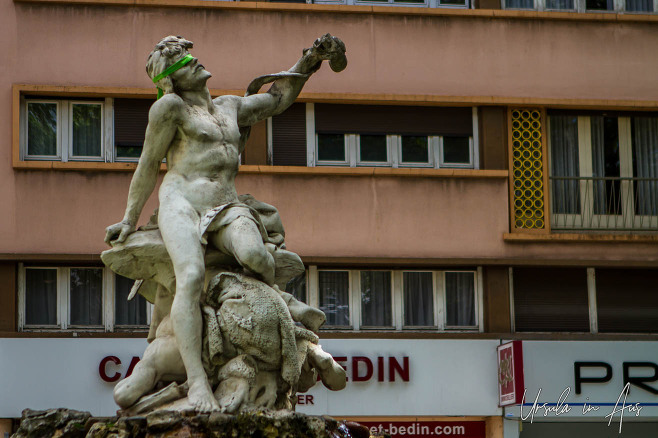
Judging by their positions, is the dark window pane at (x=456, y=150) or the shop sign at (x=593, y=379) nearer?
the shop sign at (x=593, y=379)

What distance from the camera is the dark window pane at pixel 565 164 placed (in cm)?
2728

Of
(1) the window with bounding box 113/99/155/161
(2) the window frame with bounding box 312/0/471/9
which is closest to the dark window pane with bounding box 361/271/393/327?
(1) the window with bounding box 113/99/155/161

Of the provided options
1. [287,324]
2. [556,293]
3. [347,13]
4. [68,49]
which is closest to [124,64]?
[68,49]

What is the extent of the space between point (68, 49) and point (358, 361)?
7319 millimetres

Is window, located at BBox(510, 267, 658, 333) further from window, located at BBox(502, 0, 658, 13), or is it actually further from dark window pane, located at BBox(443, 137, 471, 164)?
window, located at BBox(502, 0, 658, 13)

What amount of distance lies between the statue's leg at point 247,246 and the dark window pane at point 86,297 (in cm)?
1427

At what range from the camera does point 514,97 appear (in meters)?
26.8

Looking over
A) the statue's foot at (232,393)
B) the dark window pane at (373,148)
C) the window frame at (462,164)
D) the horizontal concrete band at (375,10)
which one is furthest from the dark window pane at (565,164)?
the statue's foot at (232,393)

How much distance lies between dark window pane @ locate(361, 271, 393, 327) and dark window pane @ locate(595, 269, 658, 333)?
12.8 feet

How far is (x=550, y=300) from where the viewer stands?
2695cm

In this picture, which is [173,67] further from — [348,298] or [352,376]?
[348,298]

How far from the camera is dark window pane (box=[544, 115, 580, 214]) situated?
27281 millimetres

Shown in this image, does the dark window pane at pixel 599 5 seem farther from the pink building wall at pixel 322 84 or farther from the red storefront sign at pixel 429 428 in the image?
the red storefront sign at pixel 429 428

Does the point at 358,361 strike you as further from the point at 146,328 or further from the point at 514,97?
the point at 514,97
